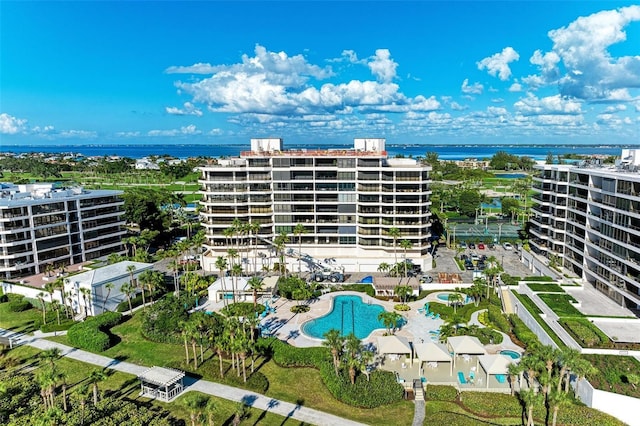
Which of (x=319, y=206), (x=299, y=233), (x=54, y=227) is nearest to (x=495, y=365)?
(x=299, y=233)

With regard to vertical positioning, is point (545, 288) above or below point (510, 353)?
above

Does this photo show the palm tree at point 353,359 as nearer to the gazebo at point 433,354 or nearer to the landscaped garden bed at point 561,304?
the gazebo at point 433,354

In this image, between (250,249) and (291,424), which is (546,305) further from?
(250,249)

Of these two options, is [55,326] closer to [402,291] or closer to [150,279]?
[150,279]

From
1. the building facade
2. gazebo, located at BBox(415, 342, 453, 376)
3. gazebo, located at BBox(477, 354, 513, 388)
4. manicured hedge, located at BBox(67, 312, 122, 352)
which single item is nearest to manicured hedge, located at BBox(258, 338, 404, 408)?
gazebo, located at BBox(415, 342, 453, 376)

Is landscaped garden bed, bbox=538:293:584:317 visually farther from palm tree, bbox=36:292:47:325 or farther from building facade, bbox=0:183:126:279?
building facade, bbox=0:183:126:279

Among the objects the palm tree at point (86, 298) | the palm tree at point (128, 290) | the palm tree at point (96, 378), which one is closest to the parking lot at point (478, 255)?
the palm tree at point (128, 290)
